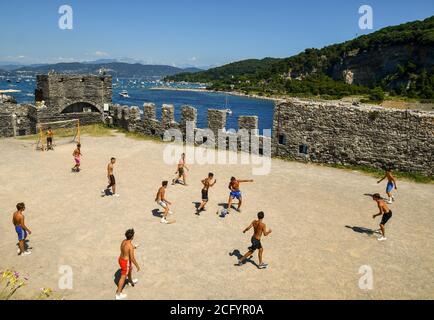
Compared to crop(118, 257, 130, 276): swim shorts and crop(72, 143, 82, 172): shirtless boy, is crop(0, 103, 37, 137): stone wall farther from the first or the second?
crop(118, 257, 130, 276): swim shorts

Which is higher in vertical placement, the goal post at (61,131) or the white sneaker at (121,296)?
the goal post at (61,131)

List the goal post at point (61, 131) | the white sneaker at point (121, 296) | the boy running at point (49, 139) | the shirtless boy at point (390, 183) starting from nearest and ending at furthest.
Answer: the white sneaker at point (121, 296)
the shirtless boy at point (390, 183)
the boy running at point (49, 139)
the goal post at point (61, 131)

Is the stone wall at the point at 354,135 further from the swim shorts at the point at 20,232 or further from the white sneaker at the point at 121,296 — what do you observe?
the swim shorts at the point at 20,232

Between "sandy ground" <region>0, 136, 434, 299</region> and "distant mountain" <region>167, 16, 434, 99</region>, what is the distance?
8262 centimetres

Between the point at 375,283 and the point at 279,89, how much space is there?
12085cm

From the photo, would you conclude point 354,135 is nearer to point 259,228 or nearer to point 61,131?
point 259,228

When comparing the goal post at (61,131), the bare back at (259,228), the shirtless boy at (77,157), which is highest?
the goal post at (61,131)

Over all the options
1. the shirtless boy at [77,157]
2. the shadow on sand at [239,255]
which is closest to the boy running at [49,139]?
the shirtless boy at [77,157]

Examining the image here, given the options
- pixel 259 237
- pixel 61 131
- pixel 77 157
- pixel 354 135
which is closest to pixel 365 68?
pixel 354 135

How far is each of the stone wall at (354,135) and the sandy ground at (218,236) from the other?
1.35 metres

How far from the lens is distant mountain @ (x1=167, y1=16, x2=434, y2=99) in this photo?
100188mm

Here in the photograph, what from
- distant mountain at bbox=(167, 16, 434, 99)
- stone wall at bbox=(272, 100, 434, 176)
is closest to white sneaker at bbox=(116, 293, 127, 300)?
stone wall at bbox=(272, 100, 434, 176)

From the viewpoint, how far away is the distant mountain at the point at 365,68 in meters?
100

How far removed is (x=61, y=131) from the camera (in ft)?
88.7
